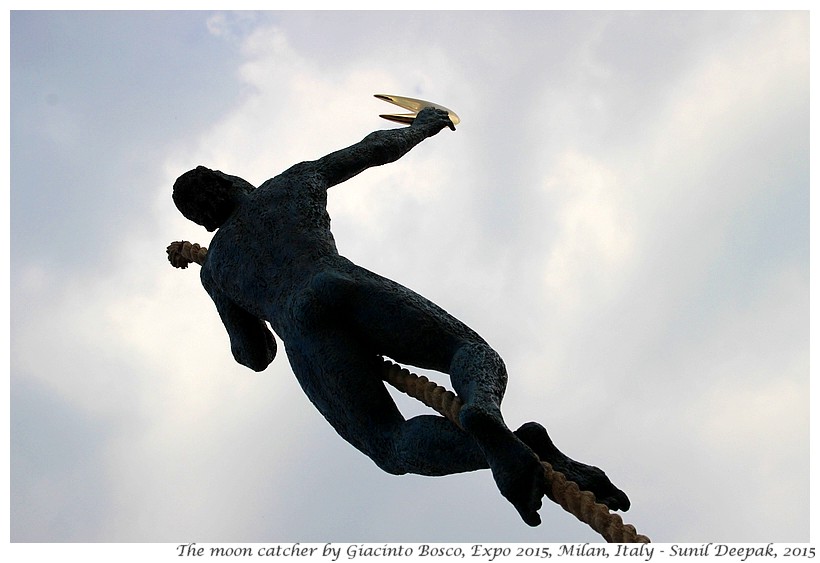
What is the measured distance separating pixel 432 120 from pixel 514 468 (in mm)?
3518

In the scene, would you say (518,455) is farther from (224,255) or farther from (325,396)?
(224,255)

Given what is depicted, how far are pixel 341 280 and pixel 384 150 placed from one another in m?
1.58

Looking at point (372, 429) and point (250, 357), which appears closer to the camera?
point (372, 429)

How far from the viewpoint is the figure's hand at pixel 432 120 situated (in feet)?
21.5

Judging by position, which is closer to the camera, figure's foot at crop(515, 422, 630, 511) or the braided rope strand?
Answer: the braided rope strand

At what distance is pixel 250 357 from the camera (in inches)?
229

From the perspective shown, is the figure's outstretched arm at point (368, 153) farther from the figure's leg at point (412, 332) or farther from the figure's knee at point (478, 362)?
the figure's knee at point (478, 362)

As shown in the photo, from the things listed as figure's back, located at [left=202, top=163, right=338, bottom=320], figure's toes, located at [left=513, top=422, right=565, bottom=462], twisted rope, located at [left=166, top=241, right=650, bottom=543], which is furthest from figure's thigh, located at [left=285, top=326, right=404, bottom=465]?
figure's toes, located at [left=513, top=422, right=565, bottom=462]

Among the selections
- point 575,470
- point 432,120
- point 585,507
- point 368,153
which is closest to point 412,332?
point 575,470

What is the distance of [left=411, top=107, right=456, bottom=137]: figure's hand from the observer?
6547 mm

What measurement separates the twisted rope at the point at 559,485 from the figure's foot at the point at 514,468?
0.26ft

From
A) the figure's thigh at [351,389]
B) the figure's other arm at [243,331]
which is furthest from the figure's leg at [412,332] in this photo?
the figure's other arm at [243,331]

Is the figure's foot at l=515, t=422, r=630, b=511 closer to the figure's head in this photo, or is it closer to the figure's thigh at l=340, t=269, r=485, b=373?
the figure's thigh at l=340, t=269, r=485, b=373
